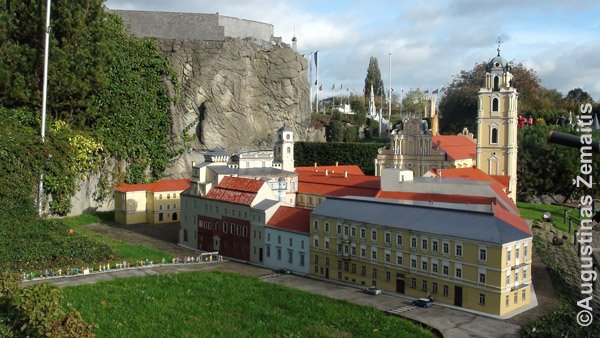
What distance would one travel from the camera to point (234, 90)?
7044cm

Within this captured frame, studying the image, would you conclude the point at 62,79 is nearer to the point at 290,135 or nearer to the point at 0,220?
the point at 0,220

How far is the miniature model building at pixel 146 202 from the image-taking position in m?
56.7

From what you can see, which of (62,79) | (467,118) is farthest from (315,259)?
(467,118)

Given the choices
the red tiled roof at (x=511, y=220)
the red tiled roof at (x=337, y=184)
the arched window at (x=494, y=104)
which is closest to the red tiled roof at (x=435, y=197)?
the red tiled roof at (x=337, y=184)

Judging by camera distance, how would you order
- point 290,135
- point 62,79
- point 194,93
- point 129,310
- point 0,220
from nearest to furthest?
point 129,310 → point 0,220 → point 62,79 → point 290,135 → point 194,93

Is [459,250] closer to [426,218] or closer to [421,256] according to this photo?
[421,256]

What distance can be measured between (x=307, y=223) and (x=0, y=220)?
20.7 metres

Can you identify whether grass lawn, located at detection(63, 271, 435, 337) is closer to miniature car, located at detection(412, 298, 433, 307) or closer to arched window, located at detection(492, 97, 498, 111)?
miniature car, located at detection(412, 298, 433, 307)

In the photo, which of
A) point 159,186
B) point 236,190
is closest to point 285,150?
point 159,186

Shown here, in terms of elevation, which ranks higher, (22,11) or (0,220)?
(22,11)

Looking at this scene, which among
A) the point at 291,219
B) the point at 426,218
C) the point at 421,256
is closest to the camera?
the point at 421,256

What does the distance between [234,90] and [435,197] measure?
33.2 metres

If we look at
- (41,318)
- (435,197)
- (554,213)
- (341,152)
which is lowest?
(41,318)

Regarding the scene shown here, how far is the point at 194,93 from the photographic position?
6869 cm
